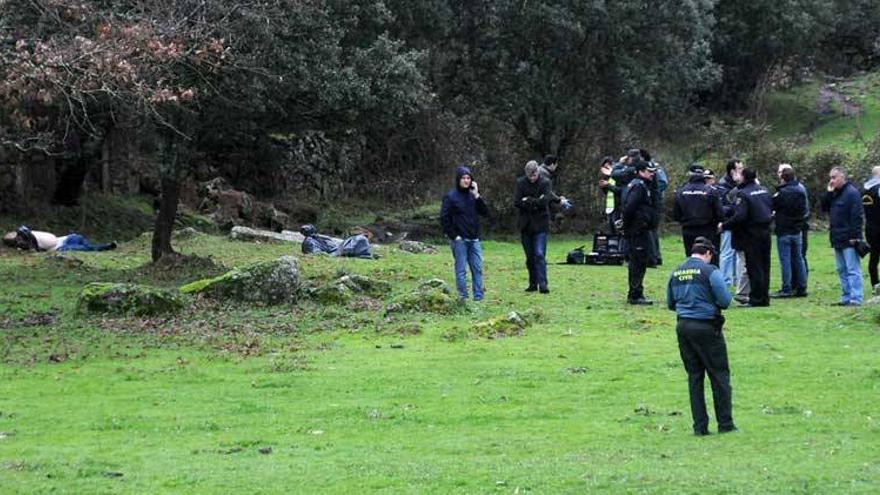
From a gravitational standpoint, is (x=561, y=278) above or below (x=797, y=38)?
below

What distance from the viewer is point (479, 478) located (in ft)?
37.1

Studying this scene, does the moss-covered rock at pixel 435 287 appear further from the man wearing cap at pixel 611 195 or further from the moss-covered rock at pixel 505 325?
the man wearing cap at pixel 611 195

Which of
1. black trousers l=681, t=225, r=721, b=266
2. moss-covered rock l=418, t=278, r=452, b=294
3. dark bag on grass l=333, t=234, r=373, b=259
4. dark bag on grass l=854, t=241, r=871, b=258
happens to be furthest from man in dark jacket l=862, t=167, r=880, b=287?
dark bag on grass l=333, t=234, r=373, b=259

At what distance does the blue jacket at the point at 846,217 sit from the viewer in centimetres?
2159

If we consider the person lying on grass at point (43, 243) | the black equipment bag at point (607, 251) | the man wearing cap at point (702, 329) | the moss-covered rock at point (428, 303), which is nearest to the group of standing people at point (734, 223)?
the moss-covered rock at point (428, 303)

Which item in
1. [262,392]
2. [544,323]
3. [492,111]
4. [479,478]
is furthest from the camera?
[492,111]

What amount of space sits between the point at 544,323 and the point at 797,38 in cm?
4088

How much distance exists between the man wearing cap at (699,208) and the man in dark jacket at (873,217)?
Answer: 8.83 ft

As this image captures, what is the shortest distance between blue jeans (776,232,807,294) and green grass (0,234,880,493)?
525mm

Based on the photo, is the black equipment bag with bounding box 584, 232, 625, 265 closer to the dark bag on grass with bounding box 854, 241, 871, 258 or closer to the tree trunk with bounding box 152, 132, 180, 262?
the dark bag on grass with bounding box 854, 241, 871, 258

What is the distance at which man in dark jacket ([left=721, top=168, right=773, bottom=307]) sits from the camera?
21.8 m

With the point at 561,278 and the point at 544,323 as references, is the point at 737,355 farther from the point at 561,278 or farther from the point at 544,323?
the point at 561,278

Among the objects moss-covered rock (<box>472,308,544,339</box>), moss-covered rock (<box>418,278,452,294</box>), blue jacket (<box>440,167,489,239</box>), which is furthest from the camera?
blue jacket (<box>440,167,489,239</box>)

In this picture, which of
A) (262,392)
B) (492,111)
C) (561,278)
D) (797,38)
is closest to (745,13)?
(797,38)
